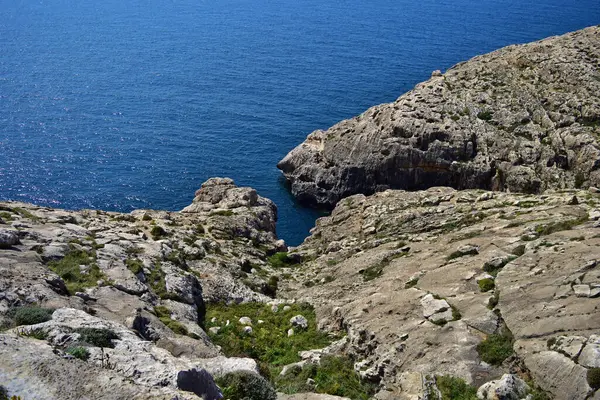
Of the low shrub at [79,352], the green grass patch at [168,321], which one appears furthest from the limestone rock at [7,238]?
the low shrub at [79,352]

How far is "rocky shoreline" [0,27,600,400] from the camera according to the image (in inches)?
949

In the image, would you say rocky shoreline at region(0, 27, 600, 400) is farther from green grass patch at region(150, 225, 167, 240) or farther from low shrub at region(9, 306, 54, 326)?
green grass patch at region(150, 225, 167, 240)

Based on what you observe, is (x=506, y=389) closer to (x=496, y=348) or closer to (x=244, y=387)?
(x=496, y=348)

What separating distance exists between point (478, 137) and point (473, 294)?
62.7m

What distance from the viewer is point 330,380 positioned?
105ft

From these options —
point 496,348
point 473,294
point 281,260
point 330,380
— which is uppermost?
point 496,348

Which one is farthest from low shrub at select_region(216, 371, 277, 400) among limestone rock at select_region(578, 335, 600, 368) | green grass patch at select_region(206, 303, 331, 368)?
limestone rock at select_region(578, 335, 600, 368)

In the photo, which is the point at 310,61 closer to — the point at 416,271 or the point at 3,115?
the point at 3,115

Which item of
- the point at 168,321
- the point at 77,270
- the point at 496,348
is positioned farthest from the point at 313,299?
Result: the point at 496,348

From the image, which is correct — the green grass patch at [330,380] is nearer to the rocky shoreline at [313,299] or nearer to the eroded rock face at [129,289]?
the rocky shoreline at [313,299]

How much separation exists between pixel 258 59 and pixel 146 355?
147450mm

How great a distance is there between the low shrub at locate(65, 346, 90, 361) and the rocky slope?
1374cm

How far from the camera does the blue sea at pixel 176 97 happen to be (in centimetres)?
9800

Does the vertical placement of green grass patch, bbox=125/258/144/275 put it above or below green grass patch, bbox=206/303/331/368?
above
